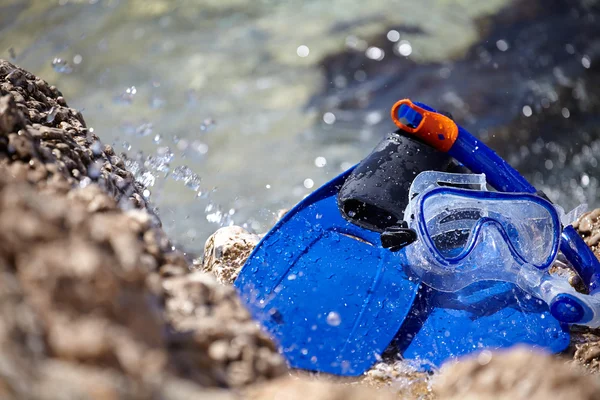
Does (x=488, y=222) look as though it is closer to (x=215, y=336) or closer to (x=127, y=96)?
(x=215, y=336)

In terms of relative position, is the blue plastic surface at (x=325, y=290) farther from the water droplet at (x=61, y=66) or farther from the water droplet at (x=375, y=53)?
the water droplet at (x=61, y=66)

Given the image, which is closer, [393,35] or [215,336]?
[215,336]

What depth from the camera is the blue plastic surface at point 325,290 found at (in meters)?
2.19

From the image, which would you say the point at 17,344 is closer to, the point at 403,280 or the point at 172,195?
the point at 403,280

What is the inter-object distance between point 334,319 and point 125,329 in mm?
1437

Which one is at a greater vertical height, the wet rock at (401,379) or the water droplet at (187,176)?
the water droplet at (187,176)

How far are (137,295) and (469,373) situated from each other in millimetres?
607

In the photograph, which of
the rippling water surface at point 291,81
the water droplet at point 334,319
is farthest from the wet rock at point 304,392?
the rippling water surface at point 291,81

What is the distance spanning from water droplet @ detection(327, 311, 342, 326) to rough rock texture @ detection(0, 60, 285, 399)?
1.08 m

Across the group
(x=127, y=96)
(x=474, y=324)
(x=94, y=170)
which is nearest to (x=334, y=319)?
(x=474, y=324)

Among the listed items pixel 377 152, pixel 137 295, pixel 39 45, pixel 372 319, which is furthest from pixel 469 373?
pixel 39 45

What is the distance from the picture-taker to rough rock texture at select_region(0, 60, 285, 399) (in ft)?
2.76

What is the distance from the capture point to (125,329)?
94 cm

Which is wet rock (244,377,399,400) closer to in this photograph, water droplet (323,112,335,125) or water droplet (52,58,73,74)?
water droplet (323,112,335,125)
